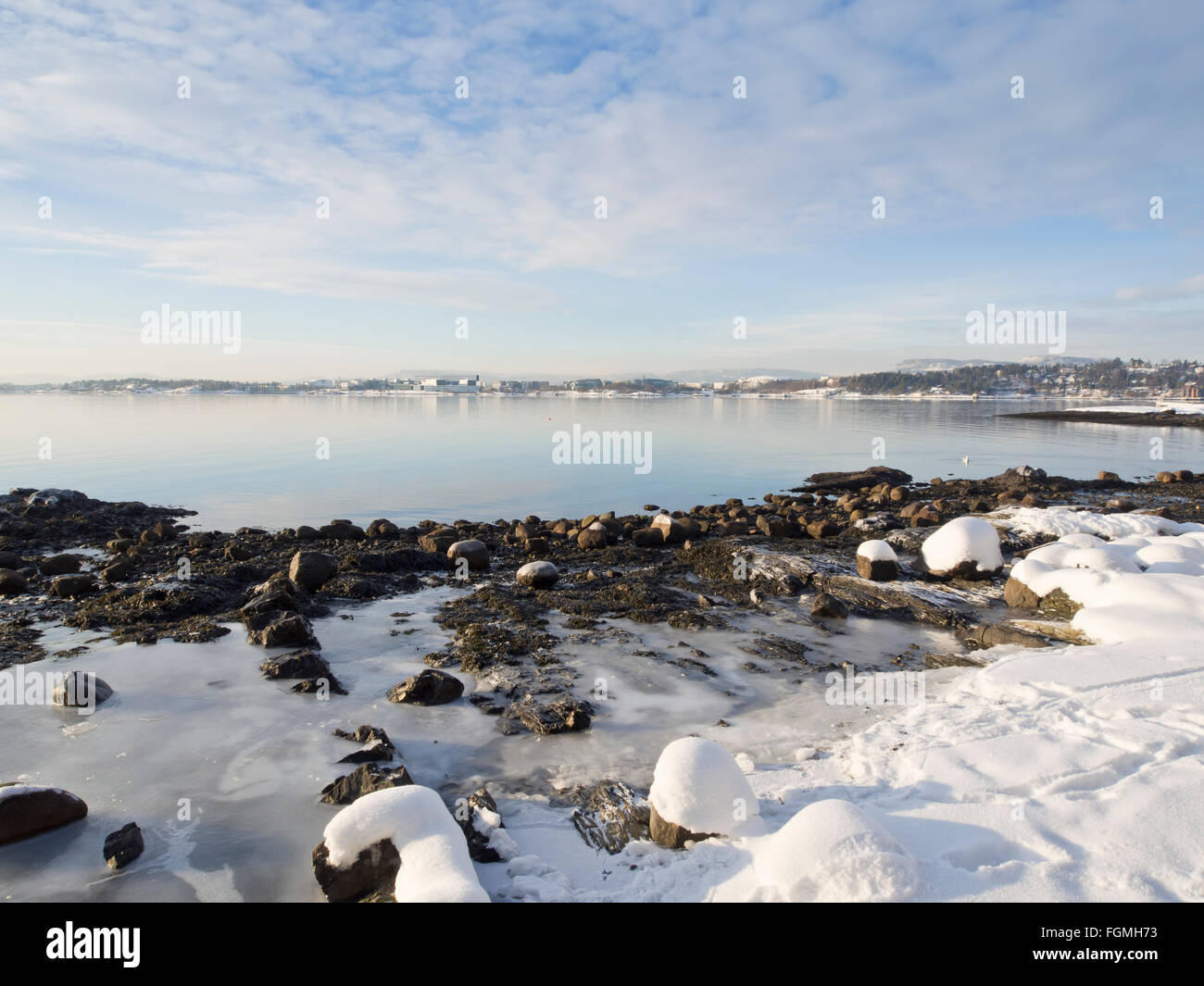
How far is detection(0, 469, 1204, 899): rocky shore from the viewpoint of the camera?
24.5 feet

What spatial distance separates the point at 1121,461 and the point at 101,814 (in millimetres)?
48781

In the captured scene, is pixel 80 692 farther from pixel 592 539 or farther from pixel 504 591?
pixel 592 539

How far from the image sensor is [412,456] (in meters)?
39.5

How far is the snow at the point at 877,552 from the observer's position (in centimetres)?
Answer: 1298

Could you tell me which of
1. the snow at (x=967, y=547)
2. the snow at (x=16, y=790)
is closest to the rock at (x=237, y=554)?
the snow at (x=16, y=790)

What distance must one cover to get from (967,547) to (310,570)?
13.2 m

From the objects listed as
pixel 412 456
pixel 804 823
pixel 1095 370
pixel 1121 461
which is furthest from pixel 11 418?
pixel 1095 370

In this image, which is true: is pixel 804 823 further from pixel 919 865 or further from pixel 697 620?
pixel 697 620

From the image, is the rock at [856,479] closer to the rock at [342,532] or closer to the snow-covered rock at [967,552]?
the snow-covered rock at [967,552]

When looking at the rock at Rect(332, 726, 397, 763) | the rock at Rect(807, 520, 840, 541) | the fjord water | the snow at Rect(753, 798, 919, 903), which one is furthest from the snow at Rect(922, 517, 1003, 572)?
the fjord water

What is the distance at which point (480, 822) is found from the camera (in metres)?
5.33

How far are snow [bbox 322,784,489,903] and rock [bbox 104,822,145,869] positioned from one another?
5.87 feet

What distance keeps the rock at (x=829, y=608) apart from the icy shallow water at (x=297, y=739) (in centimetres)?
52

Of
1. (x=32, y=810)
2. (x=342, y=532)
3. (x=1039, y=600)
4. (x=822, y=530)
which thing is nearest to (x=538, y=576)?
(x=342, y=532)
